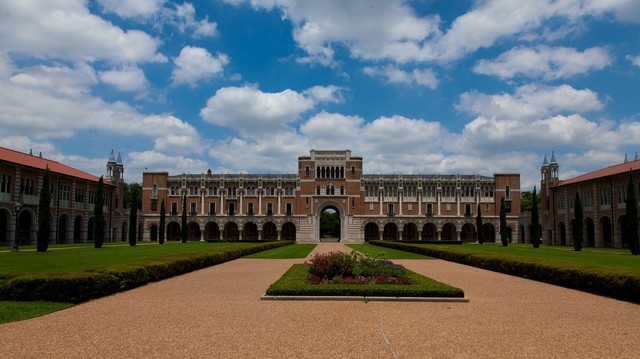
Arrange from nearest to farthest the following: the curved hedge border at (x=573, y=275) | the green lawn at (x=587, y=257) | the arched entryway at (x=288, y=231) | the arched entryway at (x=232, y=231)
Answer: the curved hedge border at (x=573, y=275), the green lawn at (x=587, y=257), the arched entryway at (x=232, y=231), the arched entryway at (x=288, y=231)

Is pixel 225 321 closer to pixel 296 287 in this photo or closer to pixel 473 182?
pixel 296 287

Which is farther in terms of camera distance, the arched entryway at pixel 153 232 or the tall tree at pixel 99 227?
the arched entryway at pixel 153 232

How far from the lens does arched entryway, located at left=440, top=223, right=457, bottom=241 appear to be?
71.2m

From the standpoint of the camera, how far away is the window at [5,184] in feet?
127

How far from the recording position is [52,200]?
45188mm

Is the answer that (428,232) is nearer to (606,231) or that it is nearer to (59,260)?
(606,231)

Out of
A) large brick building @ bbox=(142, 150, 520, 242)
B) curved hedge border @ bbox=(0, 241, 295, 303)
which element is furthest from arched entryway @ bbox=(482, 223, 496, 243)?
curved hedge border @ bbox=(0, 241, 295, 303)

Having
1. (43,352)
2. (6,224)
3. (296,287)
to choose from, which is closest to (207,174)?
(6,224)

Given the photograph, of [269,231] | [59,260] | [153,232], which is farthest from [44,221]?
[269,231]

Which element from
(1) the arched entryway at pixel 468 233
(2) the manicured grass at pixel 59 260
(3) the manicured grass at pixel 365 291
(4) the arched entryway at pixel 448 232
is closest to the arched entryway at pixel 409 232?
(4) the arched entryway at pixel 448 232

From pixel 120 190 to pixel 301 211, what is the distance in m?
25.7

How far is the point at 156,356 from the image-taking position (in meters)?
6.91

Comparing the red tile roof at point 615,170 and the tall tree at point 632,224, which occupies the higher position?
the red tile roof at point 615,170

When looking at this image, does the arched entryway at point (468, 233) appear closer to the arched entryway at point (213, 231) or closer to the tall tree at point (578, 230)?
the tall tree at point (578, 230)
